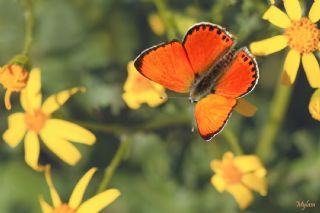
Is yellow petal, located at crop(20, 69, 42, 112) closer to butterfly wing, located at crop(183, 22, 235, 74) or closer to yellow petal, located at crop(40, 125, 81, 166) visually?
yellow petal, located at crop(40, 125, 81, 166)

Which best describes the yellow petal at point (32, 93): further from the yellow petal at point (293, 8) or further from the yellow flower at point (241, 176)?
the yellow petal at point (293, 8)

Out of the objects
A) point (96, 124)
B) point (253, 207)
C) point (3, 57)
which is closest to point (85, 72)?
point (3, 57)

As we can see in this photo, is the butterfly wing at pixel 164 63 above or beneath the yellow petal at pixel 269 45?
above

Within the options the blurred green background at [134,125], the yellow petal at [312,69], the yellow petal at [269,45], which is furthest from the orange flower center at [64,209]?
the yellow petal at [312,69]

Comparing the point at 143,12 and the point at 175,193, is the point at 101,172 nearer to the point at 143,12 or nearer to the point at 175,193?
the point at 175,193

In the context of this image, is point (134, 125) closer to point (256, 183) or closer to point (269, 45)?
point (256, 183)

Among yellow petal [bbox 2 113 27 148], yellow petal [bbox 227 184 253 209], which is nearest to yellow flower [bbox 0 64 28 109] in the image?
yellow petal [bbox 2 113 27 148]
